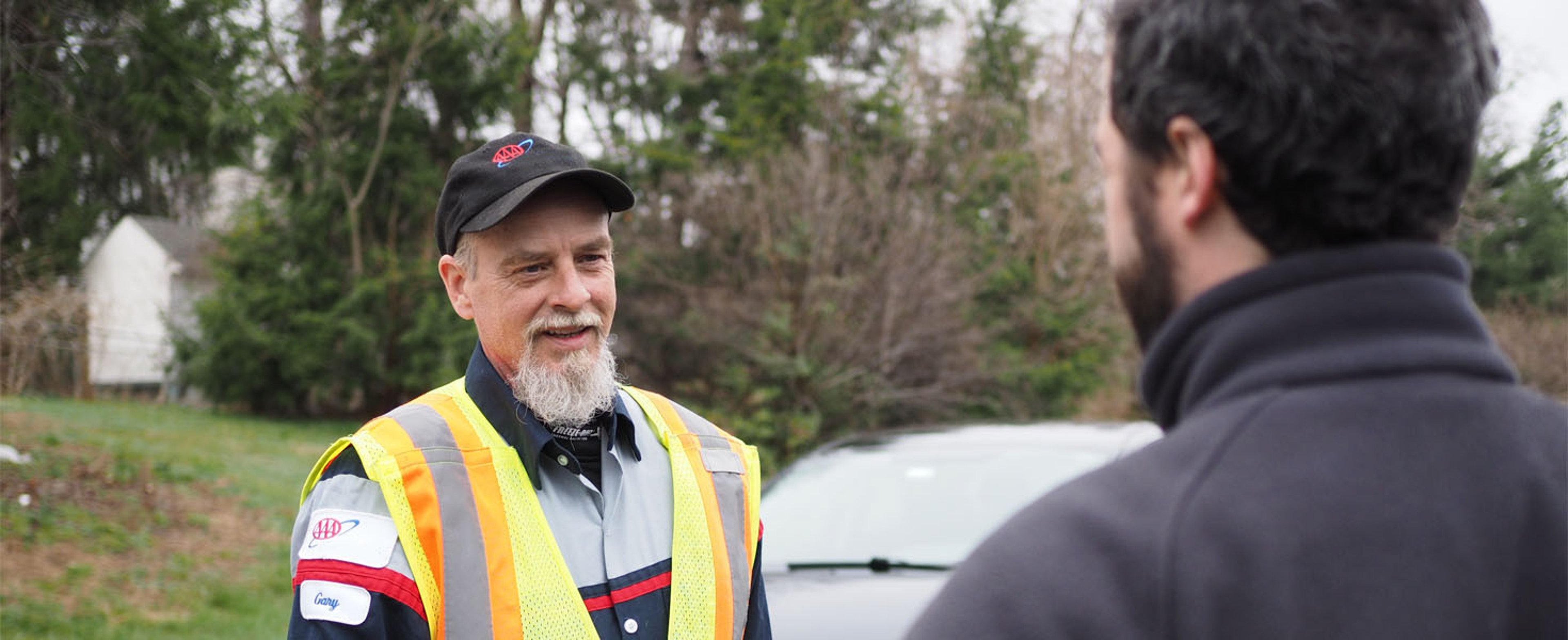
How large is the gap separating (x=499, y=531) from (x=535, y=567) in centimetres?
9

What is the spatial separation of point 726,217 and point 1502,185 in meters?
18.9

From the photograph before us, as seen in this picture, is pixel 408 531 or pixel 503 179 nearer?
pixel 408 531

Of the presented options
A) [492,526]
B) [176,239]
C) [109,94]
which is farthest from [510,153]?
[176,239]

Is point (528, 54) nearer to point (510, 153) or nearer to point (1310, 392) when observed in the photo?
point (510, 153)

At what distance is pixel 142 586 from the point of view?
7.33 meters

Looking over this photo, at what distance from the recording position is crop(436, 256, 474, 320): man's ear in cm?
260

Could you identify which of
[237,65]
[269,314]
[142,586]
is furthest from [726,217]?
[269,314]

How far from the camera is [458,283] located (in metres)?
2.66

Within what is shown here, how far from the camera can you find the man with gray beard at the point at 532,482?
204 centimetres

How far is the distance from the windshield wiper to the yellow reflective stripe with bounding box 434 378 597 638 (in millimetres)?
2589

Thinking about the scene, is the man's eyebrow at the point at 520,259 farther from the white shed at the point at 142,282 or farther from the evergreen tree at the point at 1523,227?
the white shed at the point at 142,282

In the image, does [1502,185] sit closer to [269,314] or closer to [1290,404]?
[269,314]

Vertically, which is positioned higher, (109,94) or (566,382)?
(109,94)

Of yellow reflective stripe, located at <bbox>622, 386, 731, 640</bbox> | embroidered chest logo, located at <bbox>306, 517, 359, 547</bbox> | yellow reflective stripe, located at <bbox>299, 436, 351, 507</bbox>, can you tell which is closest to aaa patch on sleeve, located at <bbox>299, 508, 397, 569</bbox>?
embroidered chest logo, located at <bbox>306, 517, 359, 547</bbox>
